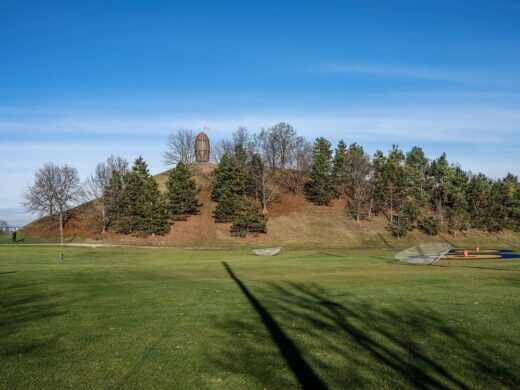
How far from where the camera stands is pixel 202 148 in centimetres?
11988

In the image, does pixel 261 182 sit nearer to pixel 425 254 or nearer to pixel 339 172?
pixel 339 172

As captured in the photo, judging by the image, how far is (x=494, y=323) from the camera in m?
12.9

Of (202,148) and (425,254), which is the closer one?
(425,254)

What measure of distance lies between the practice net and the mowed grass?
14204 mm

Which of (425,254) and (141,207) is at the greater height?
(141,207)

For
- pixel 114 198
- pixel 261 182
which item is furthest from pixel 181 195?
pixel 261 182

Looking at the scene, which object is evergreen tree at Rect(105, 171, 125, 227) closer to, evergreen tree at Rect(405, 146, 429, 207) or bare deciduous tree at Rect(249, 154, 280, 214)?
bare deciduous tree at Rect(249, 154, 280, 214)

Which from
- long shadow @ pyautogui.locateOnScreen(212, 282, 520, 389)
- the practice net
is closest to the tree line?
the practice net

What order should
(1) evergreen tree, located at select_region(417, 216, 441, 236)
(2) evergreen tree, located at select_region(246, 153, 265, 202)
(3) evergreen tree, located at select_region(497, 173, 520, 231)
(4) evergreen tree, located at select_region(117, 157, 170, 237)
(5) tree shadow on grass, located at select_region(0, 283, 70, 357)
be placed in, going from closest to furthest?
(5) tree shadow on grass, located at select_region(0, 283, 70, 357) < (4) evergreen tree, located at select_region(117, 157, 170, 237) < (1) evergreen tree, located at select_region(417, 216, 441, 236) < (3) evergreen tree, located at select_region(497, 173, 520, 231) < (2) evergreen tree, located at select_region(246, 153, 265, 202)

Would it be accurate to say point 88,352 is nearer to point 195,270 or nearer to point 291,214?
point 195,270

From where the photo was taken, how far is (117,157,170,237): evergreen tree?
257 feet

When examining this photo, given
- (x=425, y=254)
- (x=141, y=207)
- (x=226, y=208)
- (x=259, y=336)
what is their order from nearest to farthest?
(x=259, y=336)
(x=425, y=254)
(x=141, y=207)
(x=226, y=208)

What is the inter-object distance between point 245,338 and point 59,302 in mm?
8894

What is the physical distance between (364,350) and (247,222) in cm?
6863
